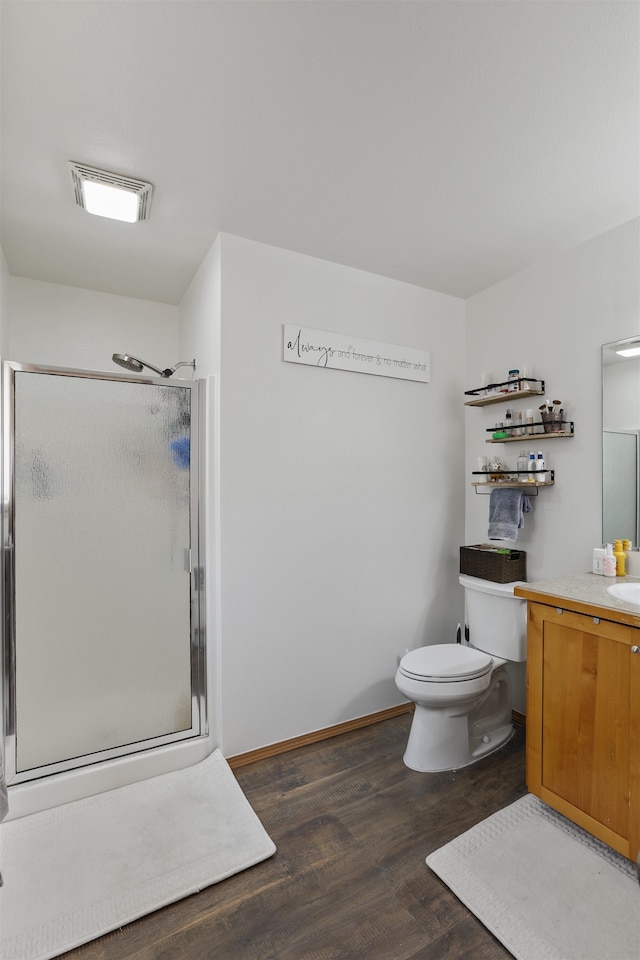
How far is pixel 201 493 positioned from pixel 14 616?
0.92m

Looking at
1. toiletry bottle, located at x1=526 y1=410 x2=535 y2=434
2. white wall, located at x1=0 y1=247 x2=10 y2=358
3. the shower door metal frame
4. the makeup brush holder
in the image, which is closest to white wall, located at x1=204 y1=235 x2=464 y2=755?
the shower door metal frame

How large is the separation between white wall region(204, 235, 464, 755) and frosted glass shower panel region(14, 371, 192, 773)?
0.26 metres

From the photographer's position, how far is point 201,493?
227 cm

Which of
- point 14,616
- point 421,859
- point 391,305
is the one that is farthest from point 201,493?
point 421,859

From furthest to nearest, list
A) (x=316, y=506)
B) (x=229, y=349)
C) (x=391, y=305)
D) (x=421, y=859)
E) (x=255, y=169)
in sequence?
(x=391, y=305)
(x=316, y=506)
(x=229, y=349)
(x=255, y=169)
(x=421, y=859)

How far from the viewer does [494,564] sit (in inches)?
96.0

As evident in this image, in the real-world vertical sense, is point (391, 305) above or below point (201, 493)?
above

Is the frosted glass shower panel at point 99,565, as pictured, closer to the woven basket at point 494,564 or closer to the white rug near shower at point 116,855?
the white rug near shower at point 116,855

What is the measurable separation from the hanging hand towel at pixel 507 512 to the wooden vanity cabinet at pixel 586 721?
0.62 m

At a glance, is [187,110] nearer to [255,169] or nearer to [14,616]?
[255,169]

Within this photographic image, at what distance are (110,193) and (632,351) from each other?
231 centimetres

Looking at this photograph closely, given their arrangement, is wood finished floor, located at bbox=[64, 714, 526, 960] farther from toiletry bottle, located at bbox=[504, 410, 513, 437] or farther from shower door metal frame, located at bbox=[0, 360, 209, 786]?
toiletry bottle, located at bbox=[504, 410, 513, 437]

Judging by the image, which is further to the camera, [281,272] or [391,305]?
[391,305]

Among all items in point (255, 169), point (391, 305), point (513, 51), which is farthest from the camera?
point (391, 305)
